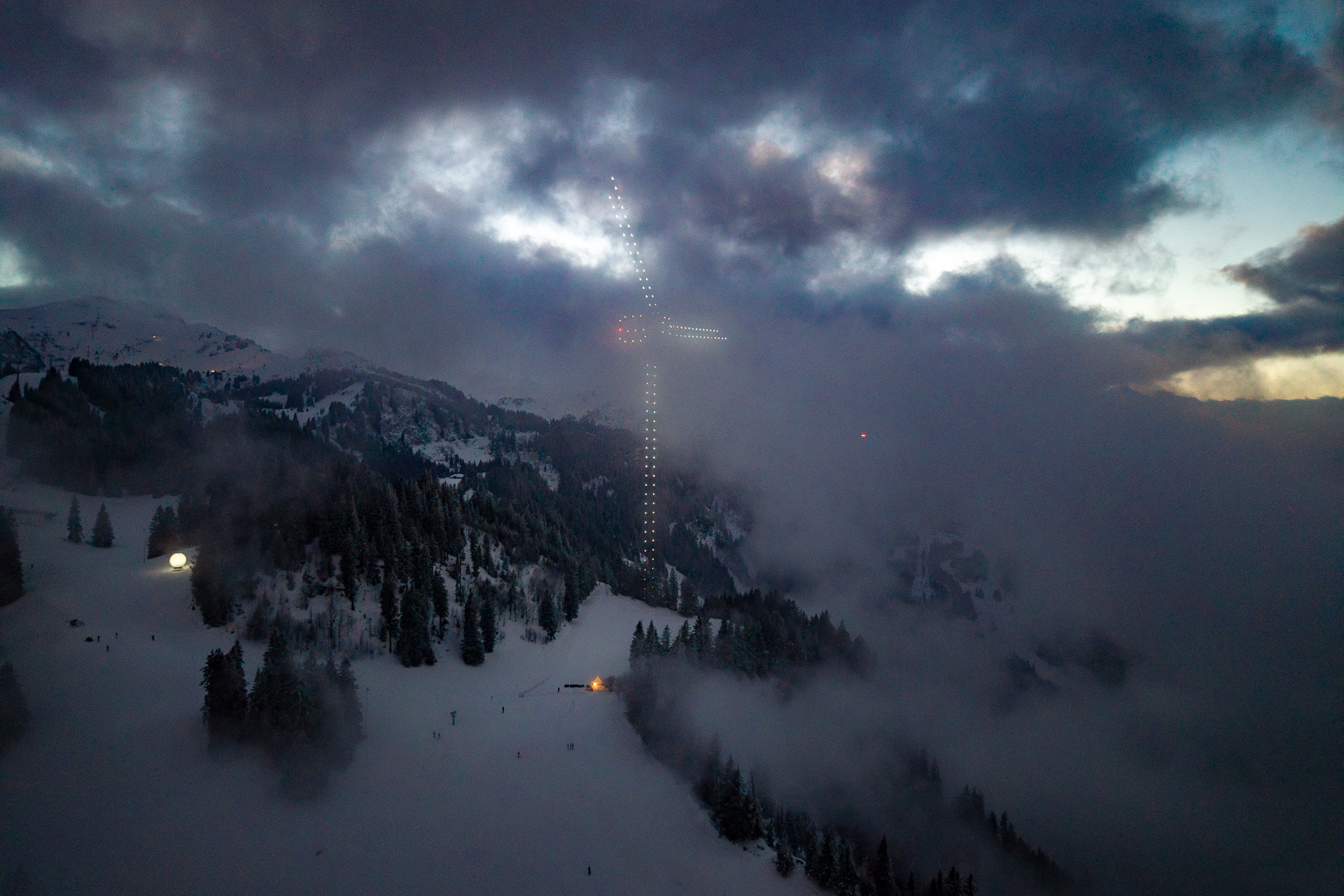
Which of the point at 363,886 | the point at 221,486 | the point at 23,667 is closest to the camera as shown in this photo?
the point at 23,667

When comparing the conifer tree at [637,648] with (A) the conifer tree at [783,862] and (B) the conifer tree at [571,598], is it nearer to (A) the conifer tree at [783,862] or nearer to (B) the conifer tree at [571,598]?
(B) the conifer tree at [571,598]

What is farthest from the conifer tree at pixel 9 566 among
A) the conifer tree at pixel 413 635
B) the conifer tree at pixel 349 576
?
the conifer tree at pixel 413 635

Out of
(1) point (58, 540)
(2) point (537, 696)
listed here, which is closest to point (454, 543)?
(2) point (537, 696)

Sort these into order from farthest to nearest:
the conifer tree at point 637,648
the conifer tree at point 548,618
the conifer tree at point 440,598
Answer: the conifer tree at point 548,618 < the conifer tree at point 440,598 < the conifer tree at point 637,648

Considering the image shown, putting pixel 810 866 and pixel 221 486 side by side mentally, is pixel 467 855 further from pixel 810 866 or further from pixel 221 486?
pixel 221 486

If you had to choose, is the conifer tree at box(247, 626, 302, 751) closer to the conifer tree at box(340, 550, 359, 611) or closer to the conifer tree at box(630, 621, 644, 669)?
the conifer tree at box(340, 550, 359, 611)

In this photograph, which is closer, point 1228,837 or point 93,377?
point 93,377

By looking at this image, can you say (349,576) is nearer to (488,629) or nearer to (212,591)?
(212,591)

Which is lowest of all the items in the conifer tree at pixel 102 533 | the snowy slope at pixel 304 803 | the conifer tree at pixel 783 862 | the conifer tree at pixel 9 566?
the conifer tree at pixel 783 862
